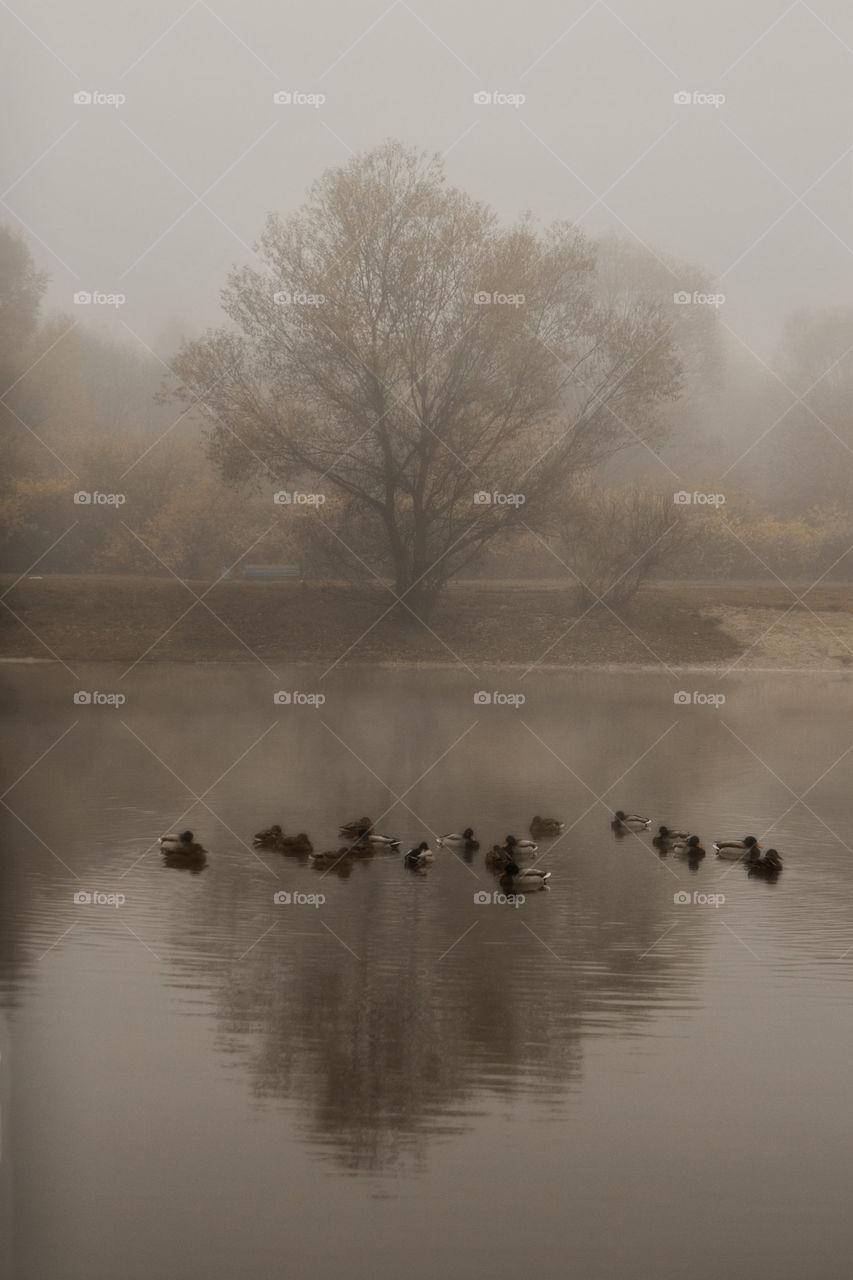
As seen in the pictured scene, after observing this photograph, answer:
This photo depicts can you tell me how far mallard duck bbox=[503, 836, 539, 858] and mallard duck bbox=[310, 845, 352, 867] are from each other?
742 mm

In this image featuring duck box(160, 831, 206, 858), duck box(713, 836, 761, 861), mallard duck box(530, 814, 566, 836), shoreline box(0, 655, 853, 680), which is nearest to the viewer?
duck box(160, 831, 206, 858)

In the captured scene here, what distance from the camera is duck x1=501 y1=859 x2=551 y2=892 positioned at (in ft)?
19.3

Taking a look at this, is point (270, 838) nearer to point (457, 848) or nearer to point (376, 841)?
point (376, 841)

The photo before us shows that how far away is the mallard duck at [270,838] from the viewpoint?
666cm

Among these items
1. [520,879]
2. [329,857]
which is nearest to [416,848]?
[329,857]

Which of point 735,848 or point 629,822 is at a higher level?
point 629,822

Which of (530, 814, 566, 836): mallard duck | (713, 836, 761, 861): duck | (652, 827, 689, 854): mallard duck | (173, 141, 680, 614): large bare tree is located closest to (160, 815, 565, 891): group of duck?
(530, 814, 566, 836): mallard duck

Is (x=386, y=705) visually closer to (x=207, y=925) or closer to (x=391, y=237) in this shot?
(x=391, y=237)

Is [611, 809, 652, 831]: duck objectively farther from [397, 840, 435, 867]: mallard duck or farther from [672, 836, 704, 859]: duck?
[397, 840, 435, 867]: mallard duck

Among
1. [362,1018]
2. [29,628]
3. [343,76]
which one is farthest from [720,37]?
[362,1018]

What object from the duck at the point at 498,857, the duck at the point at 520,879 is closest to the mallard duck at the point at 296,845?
the duck at the point at 498,857

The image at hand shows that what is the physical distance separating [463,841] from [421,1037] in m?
2.80

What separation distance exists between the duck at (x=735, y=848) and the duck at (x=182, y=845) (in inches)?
97.0

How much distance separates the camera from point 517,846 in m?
6.41
